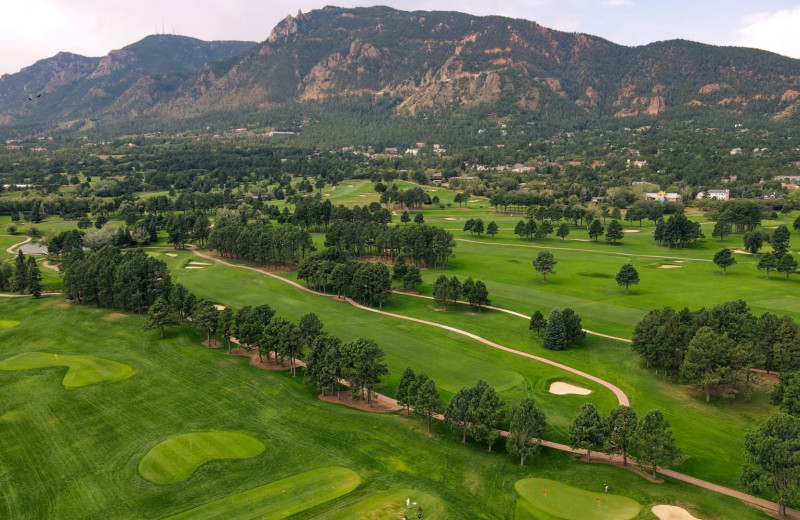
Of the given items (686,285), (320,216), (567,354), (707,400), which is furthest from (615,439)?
(320,216)

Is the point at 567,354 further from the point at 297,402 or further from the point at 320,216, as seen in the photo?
the point at 320,216

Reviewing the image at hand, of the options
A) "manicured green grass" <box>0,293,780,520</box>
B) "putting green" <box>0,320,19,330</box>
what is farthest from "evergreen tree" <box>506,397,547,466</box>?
"putting green" <box>0,320,19,330</box>

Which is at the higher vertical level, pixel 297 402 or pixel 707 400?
pixel 707 400

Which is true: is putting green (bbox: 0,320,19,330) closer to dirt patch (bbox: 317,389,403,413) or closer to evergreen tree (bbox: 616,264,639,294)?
dirt patch (bbox: 317,389,403,413)

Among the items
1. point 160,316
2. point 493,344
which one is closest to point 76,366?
point 160,316

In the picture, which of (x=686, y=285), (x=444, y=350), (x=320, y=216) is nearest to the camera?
(x=444, y=350)

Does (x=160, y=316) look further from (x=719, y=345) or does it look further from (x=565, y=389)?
(x=719, y=345)
